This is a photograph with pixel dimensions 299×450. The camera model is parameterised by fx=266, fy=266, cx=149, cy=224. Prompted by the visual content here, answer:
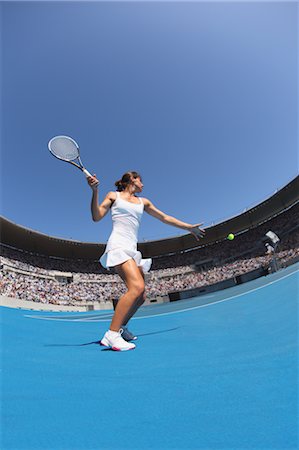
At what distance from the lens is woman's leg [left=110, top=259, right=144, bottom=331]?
2.03m

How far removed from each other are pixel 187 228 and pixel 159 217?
0.31 m

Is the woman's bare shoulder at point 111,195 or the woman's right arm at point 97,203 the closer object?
the woman's right arm at point 97,203

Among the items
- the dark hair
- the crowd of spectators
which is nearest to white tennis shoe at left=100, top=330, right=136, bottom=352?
the dark hair

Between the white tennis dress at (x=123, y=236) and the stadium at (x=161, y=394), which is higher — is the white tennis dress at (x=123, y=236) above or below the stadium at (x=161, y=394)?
above

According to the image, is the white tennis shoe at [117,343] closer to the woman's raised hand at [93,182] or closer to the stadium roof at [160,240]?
the woman's raised hand at [93,182]

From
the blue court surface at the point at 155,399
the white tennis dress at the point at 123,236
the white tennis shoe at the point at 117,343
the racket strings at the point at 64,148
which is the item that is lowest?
→ the blue court surface at the point at 155,399

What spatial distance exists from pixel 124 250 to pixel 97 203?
1.44 feet

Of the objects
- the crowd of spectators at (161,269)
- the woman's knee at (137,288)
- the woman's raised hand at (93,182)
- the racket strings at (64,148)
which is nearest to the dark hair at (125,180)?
the woman's raised hand at (93,182)

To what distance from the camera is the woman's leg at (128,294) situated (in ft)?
6.67

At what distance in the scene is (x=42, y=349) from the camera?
232 centimetres

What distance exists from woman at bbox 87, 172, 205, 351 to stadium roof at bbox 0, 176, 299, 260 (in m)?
24.5

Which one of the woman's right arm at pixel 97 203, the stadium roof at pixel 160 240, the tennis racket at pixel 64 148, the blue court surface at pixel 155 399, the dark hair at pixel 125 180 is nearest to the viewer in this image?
the blue court surface at pixel 155 399

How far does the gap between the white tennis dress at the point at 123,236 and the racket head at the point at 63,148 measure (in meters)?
1.03

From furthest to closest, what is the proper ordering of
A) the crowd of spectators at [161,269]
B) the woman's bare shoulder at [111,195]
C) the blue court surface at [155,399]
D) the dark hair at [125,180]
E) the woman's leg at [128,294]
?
the crowd of spectators at [161,269] < the dark hair at [125,180] < the woman's bare shoulder at [111,195] < the woman's leg at [128,294] < the blue court surface at [155,399]
